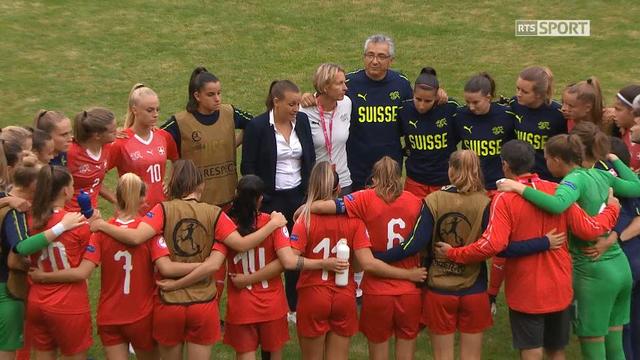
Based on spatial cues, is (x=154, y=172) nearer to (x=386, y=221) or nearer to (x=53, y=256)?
(x=53, y=256)

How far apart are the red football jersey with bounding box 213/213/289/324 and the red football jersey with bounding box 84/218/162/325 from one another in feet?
2.20

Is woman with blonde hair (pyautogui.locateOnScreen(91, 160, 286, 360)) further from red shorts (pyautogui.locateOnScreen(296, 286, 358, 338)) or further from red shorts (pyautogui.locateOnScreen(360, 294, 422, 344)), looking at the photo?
red shorts (pyautogui.locateOnScreen(360, 294, 422, 344))

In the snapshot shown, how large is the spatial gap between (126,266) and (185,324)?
2.09 ft

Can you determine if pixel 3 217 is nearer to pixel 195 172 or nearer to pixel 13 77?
pixel 195 172

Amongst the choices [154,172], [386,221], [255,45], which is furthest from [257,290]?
[255,45]

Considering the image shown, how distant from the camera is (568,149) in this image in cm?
665

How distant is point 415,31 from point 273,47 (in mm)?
3241

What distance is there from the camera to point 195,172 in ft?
21.2

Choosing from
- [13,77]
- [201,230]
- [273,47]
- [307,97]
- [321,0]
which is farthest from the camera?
[321,0]

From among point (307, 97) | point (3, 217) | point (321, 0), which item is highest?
point (321, 0)

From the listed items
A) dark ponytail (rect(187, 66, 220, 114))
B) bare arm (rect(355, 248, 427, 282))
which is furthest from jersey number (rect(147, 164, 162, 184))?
bare arm (rect(355, 248, 427, 282))

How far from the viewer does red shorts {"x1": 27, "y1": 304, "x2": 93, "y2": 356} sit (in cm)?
634

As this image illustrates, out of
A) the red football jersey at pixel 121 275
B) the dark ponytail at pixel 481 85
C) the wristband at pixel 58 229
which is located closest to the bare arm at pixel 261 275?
the red football jersey at pixel 121 275

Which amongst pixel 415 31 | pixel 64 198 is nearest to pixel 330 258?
pixel 64 198
